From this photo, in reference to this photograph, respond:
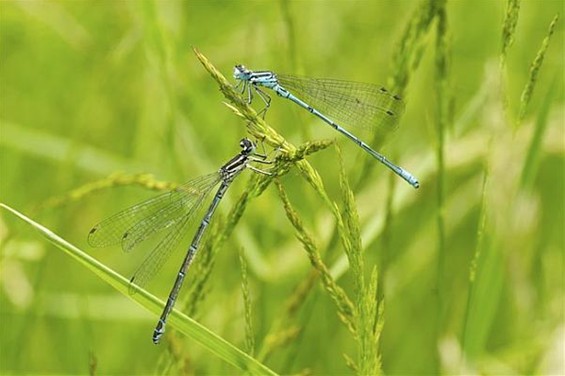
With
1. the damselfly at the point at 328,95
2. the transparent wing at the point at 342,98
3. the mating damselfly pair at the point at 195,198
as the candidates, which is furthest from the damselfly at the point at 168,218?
the transparent wing at the point at 342,98

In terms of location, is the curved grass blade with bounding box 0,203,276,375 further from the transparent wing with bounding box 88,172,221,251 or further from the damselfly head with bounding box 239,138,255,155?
the damselfly head with bounding box 239,138,255,155

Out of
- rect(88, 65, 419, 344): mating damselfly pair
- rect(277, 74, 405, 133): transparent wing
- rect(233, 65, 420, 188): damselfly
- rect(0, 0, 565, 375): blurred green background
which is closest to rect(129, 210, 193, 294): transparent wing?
rect(88, 65, 419, 344): mating damselfly pair

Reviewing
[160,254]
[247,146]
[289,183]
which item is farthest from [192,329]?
[289,183]

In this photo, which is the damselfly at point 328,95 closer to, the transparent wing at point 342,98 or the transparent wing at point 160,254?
the transparent wing at point 342,98

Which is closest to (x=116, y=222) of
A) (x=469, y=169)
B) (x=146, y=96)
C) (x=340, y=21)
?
(x=146, y=96)

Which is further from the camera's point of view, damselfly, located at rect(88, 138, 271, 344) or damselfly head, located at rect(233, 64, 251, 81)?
damselfly head, located at rect(233, 64, 251, 81)

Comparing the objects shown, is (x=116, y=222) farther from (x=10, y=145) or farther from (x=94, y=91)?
(x=10, y=145)

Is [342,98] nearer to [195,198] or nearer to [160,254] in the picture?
[195,198]

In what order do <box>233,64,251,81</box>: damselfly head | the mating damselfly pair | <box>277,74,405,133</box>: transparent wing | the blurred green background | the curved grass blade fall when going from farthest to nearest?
1. <box>233,64,251,81</box>: damselfly head
2. <box>277,74,405,133</box>: transparent wing
3. the blurred green background
4. the mating damselfly pair
5. the curved grass blade
